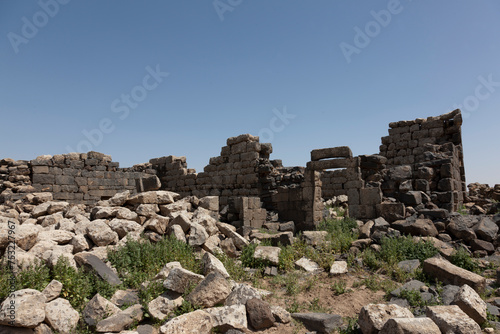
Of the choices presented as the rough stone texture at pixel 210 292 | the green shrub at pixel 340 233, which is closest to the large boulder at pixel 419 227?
the green shrub at pixel 340 233

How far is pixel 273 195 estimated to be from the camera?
13.0m

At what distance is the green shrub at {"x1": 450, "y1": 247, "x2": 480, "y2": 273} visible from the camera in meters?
6.89

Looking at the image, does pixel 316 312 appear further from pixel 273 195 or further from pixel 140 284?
pixel 273 195

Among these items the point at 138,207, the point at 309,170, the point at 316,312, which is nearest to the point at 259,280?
the point at 316,312

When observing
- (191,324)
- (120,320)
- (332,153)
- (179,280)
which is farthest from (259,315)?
(332,153)

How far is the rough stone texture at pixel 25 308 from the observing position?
12.9 feet

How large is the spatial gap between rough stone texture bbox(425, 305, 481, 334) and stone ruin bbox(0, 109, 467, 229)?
5376 millimetres

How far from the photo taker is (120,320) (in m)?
4.33

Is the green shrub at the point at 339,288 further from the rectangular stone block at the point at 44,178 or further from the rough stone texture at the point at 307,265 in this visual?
the rectangular stone block at the point at 44,178

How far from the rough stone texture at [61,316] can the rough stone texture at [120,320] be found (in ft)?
1.19

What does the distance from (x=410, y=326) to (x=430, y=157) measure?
8786mm

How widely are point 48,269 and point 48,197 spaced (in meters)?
8.31

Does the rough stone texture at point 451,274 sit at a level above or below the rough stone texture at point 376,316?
above

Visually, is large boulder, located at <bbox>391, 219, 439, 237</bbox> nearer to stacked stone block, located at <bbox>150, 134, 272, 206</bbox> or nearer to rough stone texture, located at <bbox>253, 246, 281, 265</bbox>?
rough stone texture, located at <bbox>253, 246, 281, 265</bbox>
